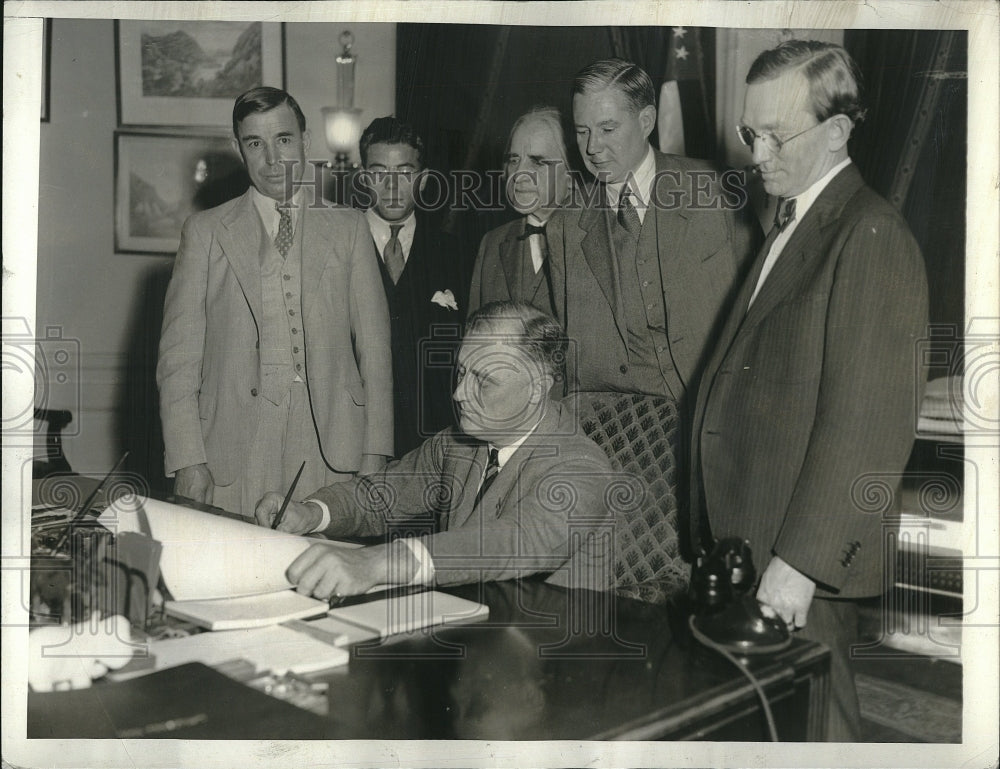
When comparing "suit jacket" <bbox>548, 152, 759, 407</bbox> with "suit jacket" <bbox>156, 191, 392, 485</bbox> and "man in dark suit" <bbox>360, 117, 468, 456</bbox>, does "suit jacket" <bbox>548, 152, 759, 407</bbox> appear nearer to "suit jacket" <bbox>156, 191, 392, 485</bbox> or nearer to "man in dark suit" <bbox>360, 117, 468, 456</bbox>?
"man in dark suit" <bbox>360, 117, 468, 456</bbox>

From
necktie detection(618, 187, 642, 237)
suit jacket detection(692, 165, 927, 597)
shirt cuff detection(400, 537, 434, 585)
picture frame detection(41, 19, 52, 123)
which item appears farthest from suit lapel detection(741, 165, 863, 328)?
picture frame detection(41, 19, 52, 123)

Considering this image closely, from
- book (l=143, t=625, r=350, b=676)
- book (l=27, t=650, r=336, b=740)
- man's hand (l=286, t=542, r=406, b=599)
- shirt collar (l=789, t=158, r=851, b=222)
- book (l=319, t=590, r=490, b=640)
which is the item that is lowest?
book (l=27, t=650, r=336, b=740)

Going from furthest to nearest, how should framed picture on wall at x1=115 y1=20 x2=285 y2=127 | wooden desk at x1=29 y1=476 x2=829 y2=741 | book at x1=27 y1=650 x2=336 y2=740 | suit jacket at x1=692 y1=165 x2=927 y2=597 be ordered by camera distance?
framed picture on wall at x1=115 y1=20 x2=285 y2=127
suit jacket at x1=692 y1=165 x2=927 y2=597
book at x1=27 y1=650 x2=336 y2=740
wooden desk at x1=29 y1=476 x2=829 y2=741

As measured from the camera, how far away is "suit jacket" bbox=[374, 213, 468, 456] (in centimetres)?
238

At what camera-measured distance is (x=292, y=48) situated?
238 cm

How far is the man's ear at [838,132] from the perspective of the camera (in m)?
2.33

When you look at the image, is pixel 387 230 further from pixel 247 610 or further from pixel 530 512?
pixel 247 610

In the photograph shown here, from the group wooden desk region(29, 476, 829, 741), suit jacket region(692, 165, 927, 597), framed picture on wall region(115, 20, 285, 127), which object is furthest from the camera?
framed picture on wall region(115, 20, 285, 127)

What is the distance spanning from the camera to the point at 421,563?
7.56 ft

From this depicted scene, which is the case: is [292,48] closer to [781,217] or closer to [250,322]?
[250,322]

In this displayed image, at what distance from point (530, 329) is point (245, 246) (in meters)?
0.83

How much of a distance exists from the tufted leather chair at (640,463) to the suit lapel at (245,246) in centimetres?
94

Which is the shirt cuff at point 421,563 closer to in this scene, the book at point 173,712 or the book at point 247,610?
the book at point 247,610

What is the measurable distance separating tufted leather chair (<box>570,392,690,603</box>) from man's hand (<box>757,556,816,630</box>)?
0.83ft
